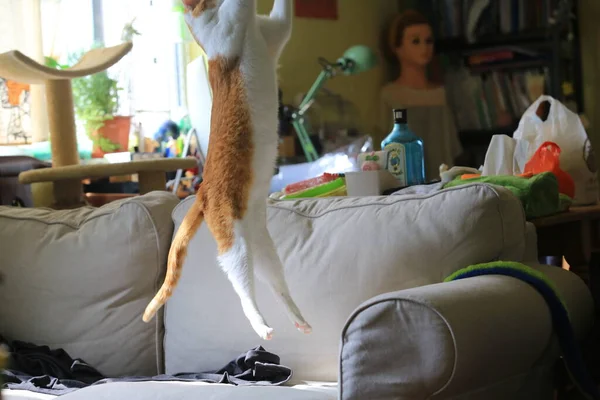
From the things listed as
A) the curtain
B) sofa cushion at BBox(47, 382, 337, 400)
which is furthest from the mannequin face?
sofa cushion at BBox(47, 382, 337, 400)

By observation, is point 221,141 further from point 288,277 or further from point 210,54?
point 288,277

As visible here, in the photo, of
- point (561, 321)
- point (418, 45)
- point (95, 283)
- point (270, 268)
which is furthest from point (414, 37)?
point (270, 268)

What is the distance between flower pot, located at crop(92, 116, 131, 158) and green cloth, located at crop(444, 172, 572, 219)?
5.87ft

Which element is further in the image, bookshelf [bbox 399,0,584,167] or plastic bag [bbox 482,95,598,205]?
bookshelf [bbox 399,0,584,167]

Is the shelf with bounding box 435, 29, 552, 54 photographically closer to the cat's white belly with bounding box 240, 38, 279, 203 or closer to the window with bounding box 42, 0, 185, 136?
the window with bounding box 42, 0, 185, 136

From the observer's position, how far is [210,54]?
959 millimetres

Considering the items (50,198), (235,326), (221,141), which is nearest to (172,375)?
(235,326)

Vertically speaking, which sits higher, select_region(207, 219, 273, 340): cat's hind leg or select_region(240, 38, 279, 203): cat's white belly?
select_region(240, 38, 279, 203): cat's white belly

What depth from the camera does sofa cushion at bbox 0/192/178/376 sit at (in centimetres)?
187

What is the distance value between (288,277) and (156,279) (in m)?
0.39

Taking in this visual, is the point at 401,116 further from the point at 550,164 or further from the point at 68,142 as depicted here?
the point at 68,142

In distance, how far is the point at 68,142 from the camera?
2.67 m

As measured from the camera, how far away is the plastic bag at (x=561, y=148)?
219 cm

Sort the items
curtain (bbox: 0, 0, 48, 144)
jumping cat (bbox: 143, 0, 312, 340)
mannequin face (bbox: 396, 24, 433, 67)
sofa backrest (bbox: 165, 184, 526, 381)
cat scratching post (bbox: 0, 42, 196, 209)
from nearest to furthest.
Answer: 1. jumping cat (bbox: 143, 0, 312, 340)
2. sofa backrest (bbox: 165, 184, 526, 381)
3. cat scratching post (bbox: 0, 42, 196, 209)
4. curtain (bbox: 0, 0, 48, 144)
5. mannequin face (bbox: 396, 24, 433, 67)
